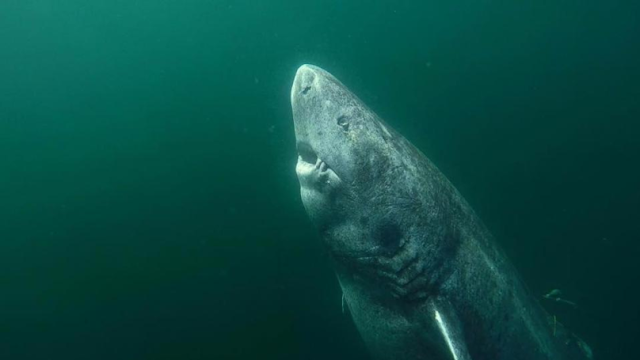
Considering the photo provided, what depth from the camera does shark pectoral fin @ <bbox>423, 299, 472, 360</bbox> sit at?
3.52 meters

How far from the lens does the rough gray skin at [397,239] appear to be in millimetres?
3814

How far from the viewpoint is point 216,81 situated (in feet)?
67.9

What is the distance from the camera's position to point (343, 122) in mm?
3908

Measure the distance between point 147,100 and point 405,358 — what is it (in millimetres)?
18382

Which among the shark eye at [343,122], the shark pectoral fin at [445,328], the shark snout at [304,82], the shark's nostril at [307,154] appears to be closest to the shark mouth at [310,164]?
the shark's nostril at [307,154]

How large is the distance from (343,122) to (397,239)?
125 cm

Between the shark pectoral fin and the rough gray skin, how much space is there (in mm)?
10

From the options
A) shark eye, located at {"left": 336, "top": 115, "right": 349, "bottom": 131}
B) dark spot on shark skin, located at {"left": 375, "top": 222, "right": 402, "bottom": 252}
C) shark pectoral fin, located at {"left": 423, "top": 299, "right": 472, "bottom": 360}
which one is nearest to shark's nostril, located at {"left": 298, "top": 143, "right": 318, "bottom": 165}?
shark eye, located at {"left": 336, "top": 115, "right": 349, "bottom": 131}

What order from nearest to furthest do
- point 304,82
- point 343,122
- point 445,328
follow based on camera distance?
1. point 445,328
2. point 343,122
3. point 304,82

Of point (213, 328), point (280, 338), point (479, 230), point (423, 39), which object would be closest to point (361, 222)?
point (479, 230)

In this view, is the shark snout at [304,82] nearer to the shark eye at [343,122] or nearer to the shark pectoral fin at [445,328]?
the shark eye at [343,122]

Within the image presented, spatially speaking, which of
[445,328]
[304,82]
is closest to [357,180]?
[304,82]

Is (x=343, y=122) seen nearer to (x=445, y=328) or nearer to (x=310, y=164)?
(x=310, y=164)

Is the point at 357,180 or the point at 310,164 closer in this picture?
the point at 357,180
